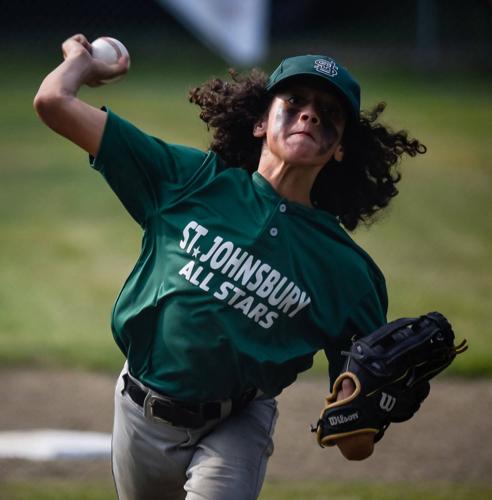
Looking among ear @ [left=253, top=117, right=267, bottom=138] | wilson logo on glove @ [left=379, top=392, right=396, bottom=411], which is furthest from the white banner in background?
wilson logo on glove @ [left=379, top=392, right=396, bottom=411]

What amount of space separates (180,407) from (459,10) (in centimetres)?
1759

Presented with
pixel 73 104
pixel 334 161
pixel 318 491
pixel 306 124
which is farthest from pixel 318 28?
pixel 73 104

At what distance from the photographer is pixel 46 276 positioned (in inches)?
368

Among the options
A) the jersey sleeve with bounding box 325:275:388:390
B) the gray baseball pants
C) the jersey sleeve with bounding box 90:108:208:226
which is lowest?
the gray baseball pants

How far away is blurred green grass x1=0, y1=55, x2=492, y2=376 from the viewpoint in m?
8.28

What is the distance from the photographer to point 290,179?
385 centimetres

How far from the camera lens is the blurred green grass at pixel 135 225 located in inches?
326

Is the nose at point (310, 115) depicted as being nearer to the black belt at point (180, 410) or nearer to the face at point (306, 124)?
the face at point (306, 124)

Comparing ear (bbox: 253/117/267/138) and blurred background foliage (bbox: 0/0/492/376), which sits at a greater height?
blurred background foliage (bbox: 0/0/492/376)

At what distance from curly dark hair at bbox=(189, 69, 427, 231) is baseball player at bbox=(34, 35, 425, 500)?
0.15m

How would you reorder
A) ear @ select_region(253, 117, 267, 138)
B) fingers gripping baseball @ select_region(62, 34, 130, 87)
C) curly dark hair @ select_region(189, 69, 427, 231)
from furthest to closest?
curly dark hair @ select_region(189, 69, 427, 231) < ear @ select_region(253, 117, 267, 138) < fingers gripping baseball @ select_region(62, 34, 130, 87)

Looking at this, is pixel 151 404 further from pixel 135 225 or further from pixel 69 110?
pixel 135 225

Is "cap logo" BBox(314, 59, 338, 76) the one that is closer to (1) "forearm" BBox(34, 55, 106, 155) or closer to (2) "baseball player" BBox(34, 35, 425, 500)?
(2) "baseball player" BBox(34, 35, 425, 500)

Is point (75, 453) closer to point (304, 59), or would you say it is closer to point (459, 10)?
point (304, 59)
